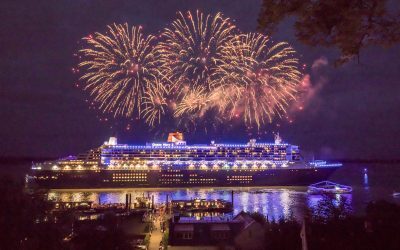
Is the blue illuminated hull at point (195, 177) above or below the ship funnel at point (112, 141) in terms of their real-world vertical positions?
below

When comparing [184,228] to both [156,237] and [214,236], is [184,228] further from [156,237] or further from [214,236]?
[156,237]

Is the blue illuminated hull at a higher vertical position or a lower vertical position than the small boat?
higher

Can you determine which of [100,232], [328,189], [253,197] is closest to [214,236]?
[100,232]

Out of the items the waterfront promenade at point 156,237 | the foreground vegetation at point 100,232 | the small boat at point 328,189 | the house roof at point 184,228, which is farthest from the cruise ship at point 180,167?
the house roof at point 184,228

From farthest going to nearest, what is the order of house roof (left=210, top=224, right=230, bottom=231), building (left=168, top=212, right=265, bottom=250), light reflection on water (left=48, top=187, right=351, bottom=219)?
1. light reflection on water (left=48, top=187, right=351, bottom=219)
2. house roof (left=210, top=224, right=230, bottom=231)
3. building (left=168, top=212, right=265, bottom=250)

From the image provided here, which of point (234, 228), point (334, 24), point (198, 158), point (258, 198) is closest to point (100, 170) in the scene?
point (198, 158)

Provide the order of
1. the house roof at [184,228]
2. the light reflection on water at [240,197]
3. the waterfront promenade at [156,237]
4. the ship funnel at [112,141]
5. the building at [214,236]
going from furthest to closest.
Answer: the ship funnel at [112,141] < the light reflection on water at [240,197] < the waterfront promenade at [156,237] < the house roof at [184,228] < the building at [214,236]

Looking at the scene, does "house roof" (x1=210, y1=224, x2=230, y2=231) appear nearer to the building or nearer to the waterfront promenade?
the building

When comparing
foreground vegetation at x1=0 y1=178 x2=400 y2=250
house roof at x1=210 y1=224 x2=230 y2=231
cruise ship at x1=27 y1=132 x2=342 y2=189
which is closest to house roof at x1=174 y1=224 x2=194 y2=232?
house roof at x1=210 y1=224 x2=230 y2=231

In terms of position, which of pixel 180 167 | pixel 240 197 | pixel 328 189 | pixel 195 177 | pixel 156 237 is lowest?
pixel 156 237

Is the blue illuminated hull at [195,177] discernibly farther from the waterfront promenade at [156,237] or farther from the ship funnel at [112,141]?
the waterfront promenade at [156,237]
